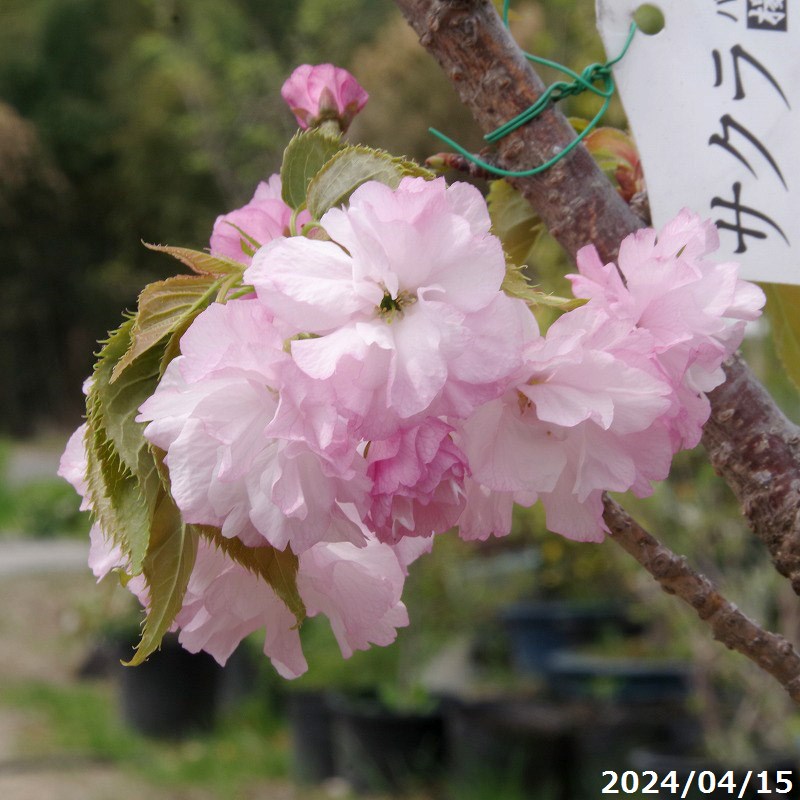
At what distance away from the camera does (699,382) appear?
0.48m

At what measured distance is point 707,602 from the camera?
632 millimetres

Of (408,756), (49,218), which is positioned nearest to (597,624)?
(408,756)

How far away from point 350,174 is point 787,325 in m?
0.40

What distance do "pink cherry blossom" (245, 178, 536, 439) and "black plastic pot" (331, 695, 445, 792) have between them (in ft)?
10.1

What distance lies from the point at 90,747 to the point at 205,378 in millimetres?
3912

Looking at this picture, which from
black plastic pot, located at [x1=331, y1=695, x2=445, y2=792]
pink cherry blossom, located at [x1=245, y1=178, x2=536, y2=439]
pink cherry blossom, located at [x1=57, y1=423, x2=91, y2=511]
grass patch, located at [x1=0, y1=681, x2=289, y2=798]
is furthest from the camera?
grass patch, located at [x1=0, y1=681, x2=289, y2=798]

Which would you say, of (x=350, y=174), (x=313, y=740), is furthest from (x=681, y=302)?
(x=313, y=740)

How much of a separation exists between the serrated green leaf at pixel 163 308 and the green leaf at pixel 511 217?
27 cm

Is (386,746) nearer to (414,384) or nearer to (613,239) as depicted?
(613,239)

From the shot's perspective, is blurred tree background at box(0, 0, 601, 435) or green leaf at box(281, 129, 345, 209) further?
blurred tree background at box(0, 0, 601, 435)

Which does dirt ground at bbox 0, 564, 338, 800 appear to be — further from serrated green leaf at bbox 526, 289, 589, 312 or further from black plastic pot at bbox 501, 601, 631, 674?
serrated green leaf at bbox 526, 289, 589, 312

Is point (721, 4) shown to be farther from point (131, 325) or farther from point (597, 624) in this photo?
point (597, 624)

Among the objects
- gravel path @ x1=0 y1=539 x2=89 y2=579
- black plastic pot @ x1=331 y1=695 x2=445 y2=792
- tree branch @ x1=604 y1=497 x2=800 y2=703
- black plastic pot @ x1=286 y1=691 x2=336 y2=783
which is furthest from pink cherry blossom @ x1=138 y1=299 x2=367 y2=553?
gravel path @ x1=0 y1=539 x2=89 y2=579

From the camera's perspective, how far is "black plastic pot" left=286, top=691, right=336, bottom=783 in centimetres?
361
